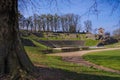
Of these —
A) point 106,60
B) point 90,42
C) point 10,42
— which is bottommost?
point 90,42

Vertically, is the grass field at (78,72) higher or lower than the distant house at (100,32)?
higher

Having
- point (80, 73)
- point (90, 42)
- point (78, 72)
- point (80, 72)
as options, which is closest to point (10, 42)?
point (80, 73)

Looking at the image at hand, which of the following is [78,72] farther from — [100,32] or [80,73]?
[100,32]

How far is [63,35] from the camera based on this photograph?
101 metres

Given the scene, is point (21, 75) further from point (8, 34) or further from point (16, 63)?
point (8, 34)

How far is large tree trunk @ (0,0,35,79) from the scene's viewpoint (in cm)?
872

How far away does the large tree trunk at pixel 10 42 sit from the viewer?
8719 millimetres

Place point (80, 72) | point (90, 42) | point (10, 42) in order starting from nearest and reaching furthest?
point (10, 42)
point (80, 72)
point (90, 42)

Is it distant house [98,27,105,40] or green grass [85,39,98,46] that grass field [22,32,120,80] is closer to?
green grass [85,39,98,46]

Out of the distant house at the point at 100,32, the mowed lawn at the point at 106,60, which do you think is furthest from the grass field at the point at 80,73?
the distant house at the point at 100,32

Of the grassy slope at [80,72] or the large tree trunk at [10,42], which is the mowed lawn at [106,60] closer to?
the grassy slope at [80,72]

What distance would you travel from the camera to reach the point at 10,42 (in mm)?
8891

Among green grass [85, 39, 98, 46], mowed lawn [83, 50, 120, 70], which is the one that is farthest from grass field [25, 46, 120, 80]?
green grass [85, 39, 98, 46]

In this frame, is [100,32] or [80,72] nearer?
[80,72]
